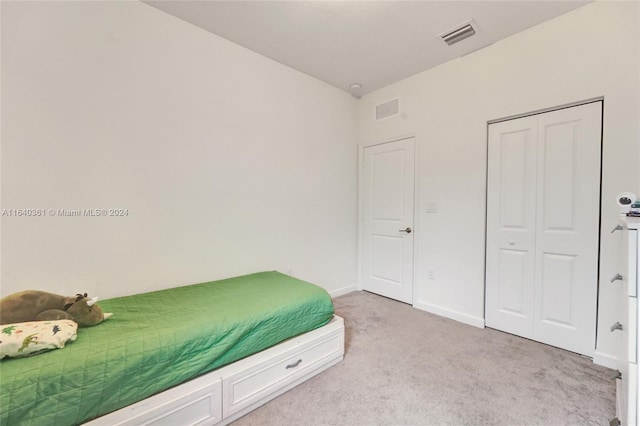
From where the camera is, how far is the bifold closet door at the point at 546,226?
207 cm

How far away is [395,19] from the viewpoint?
2.20 meters

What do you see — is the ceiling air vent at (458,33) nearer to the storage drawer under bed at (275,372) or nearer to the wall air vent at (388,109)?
the wall air vent at (388,109)

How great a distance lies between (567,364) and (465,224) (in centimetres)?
129

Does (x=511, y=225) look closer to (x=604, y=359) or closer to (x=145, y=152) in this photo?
(x=604, y=359)

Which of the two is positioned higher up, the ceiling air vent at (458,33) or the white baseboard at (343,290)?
the ceiling air vent at (458,33)

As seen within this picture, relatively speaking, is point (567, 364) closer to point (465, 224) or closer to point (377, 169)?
point (465, 224)

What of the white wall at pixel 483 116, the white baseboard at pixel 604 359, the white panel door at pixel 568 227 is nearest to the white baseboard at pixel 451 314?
the white wall at pixel 483 116

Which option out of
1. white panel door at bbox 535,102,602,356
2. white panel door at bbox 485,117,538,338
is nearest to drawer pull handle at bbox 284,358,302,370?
white panel door at bbox 485,117,538,338

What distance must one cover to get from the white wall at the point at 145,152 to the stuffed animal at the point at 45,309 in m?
0.38

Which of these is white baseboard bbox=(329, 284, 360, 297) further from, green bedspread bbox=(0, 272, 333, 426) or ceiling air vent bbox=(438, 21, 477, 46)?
ceiling air vent bbox=(438, 21, 477, 46)

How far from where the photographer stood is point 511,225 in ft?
8.08

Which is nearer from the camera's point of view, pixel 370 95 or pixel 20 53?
pixel 20 53

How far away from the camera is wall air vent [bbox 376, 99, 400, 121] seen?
10.7ft

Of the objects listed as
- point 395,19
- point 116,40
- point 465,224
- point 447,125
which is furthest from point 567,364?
point 116,40
